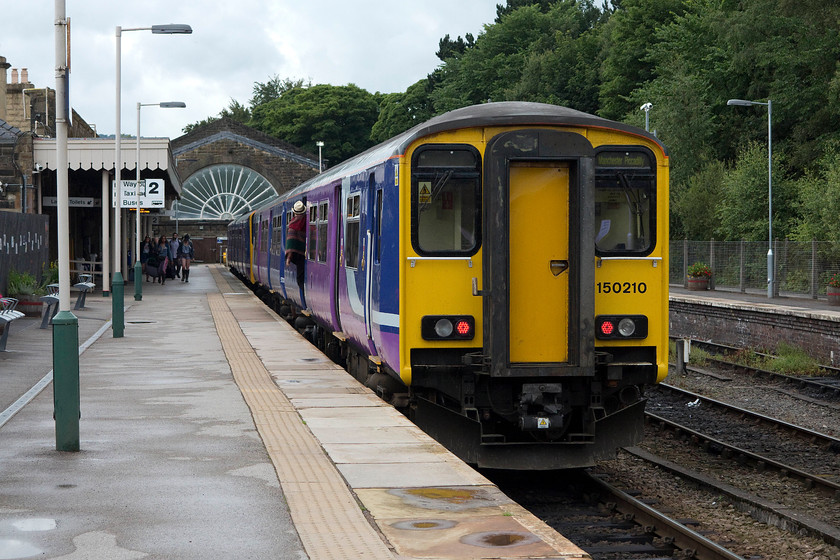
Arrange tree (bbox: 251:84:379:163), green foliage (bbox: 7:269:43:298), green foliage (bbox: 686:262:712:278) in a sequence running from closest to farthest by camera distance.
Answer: green foliage (bbox: 7:269:43:298) < green foliage (bbox: 686:262:712:278) < tree (bbox: 251:84:379:163)

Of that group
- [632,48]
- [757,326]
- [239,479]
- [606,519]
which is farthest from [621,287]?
[632,48]

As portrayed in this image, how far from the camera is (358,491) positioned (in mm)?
6926

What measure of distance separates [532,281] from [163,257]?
34.9 meters

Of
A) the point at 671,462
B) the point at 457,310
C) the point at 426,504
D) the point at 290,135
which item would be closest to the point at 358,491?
the point at 426,504

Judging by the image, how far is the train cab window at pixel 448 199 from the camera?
916cm

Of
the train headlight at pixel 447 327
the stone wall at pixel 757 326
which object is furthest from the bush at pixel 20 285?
the stone wall at pixel 757 326

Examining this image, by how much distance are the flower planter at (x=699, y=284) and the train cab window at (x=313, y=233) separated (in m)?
24.7

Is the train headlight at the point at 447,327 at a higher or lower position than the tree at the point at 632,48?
lower

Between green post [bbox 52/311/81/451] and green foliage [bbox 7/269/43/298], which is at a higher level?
green foliage [bbox 7/269/43/298]

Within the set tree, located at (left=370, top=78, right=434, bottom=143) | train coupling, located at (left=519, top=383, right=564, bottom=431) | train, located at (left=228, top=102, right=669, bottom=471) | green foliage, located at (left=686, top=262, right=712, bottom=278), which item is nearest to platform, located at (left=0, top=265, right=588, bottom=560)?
train, located at (left=228, top=102, right=669, bottom=471)

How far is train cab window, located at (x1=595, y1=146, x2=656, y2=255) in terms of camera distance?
9336mm

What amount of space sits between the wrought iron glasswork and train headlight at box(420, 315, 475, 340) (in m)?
69.0

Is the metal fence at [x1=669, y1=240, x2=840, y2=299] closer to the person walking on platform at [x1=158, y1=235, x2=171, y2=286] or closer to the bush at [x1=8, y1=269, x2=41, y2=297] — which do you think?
the person walking on platform at [x1=158, y1=235, x2=171, y2=286]

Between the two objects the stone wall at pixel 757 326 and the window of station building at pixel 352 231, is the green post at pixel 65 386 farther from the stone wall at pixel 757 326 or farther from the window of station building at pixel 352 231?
the stone wall at pixel 757 326
